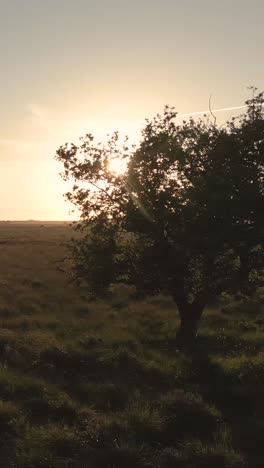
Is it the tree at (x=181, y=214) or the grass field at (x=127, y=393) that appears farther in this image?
the tree at (x=181, y=214)

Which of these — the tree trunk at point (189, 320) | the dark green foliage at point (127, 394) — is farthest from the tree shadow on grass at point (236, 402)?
the tree trunk at point (189, 320)

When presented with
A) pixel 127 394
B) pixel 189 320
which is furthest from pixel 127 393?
pixel 189 320

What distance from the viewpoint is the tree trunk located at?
18.3 meters

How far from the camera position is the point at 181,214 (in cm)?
1620

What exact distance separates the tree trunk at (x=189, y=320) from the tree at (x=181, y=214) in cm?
4

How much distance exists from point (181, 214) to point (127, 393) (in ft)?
20.8

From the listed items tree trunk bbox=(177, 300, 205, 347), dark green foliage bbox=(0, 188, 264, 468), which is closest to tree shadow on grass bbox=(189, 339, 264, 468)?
dark green foliage bbox=(0, 188, 264, 468)

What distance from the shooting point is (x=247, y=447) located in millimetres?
9617

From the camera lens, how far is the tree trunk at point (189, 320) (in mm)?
18303

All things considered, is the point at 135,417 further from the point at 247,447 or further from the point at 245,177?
the point at 245,177

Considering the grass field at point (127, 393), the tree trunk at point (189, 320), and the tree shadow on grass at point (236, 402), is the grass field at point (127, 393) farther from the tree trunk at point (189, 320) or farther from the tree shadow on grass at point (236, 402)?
the tree trunk at point (189, 320)

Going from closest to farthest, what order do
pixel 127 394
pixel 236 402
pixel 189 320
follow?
pixel 236 402, pixel 127 394, pixel 189 320

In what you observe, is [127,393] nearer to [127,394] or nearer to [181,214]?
[127,394]

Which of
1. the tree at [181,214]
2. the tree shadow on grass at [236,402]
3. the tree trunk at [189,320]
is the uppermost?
the tree at [181,214]
